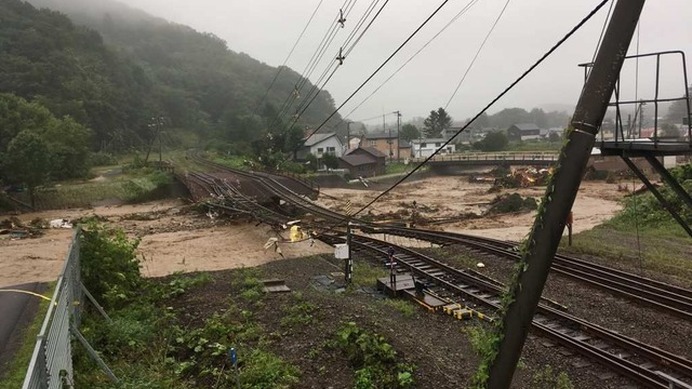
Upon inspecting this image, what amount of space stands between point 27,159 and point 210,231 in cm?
1878

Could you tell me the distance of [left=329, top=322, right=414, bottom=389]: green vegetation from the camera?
762 cm

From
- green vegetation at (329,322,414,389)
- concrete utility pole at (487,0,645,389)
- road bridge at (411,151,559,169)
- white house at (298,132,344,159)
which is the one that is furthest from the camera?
white house at (298,132,344,159)

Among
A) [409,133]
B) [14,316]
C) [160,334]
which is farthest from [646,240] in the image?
[409,133]

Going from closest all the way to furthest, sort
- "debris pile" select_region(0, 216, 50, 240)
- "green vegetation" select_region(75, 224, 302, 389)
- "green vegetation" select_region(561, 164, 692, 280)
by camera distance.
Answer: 1. "green vegetation" select_region(75, 224, 302, 389)
2. "green vegetation" select_region(561, 164, 692, 280)
3. "debris pile" select_region(0, 216, 50, 240)

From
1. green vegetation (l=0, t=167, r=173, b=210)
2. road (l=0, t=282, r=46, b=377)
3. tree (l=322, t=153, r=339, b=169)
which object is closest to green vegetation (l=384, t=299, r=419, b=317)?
road (l=0, t=282, r=46, b=377)

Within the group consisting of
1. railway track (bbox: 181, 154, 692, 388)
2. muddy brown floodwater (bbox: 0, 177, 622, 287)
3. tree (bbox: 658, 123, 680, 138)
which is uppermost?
tree (bbox: 658, 123, 680, 138)

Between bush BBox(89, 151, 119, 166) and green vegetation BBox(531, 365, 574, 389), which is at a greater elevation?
bush BBox(89, 151, 119, 166)

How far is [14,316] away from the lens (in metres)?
12.5

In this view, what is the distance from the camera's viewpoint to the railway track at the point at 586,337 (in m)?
8.94

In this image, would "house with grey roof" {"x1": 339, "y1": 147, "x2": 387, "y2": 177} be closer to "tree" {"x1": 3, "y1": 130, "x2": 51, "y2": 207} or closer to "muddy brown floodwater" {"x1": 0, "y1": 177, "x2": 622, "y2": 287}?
"muddy brown floodwater" {"x1": 0, "y1": 177, "x2": 622, "y2": 287}

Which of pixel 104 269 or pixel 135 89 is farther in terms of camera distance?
pixel 135 89

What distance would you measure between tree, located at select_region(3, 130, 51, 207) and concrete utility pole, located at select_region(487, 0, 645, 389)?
42.4 m

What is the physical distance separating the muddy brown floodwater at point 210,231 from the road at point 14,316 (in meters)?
2.94

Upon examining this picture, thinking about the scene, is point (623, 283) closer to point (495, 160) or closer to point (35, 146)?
point (35, 146)
